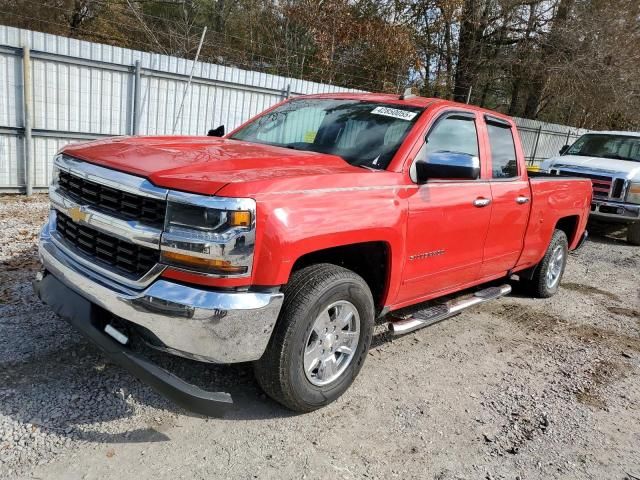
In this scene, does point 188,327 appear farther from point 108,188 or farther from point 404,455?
point 404,455

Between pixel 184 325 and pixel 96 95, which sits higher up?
pixel 96 95

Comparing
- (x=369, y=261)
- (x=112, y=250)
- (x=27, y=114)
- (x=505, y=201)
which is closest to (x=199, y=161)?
(x=112, y=250)

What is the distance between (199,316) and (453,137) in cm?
250

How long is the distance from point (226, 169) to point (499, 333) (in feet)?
10.5

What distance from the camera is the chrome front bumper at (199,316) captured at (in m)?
2.53

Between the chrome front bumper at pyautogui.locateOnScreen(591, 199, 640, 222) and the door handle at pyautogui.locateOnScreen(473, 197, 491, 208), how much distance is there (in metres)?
6.59

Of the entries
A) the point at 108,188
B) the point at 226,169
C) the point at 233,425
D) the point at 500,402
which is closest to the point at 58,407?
the point at 233,425

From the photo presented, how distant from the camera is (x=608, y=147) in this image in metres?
10.8

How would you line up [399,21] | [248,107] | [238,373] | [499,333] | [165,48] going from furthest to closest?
1. [399,21]
2. [165,48]
3. [248,107]
4. [499,333]
5. [238,373]

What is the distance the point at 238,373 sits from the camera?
3.52m

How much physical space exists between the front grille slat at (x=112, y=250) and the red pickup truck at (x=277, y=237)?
11 mm

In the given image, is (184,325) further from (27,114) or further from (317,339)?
(27,114)

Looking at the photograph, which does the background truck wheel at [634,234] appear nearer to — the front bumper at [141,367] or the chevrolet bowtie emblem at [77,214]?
the front bumper at [141,367]

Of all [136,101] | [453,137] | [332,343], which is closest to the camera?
[332,343]
